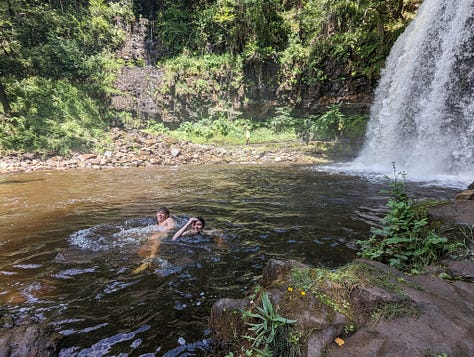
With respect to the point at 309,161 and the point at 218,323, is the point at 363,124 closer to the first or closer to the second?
the point at 309,161

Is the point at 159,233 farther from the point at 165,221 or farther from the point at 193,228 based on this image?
the point at 193,228

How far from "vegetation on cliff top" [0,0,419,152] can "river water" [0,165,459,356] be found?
936cm

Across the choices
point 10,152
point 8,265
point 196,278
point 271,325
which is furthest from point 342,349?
point 10,152

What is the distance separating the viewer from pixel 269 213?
289 inches

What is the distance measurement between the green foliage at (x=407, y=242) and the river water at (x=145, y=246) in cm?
59

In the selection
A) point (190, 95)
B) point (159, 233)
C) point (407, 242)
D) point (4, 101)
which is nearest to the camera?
point (407, 242)

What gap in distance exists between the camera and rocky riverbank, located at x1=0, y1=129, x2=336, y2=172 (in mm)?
15297

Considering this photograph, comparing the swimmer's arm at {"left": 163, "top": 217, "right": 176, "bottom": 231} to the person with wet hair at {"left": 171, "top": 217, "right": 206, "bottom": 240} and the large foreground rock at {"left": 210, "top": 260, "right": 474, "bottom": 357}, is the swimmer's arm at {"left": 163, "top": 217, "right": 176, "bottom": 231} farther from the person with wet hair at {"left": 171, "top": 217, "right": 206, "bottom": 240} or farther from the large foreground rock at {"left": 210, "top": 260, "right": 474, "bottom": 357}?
the large foreground rock at {"left": 210, "top": 260, "right": 474, "bottom": 357}

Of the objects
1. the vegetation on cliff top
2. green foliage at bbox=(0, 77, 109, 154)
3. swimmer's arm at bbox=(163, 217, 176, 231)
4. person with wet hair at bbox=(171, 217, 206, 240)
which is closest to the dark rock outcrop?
person with wet hair at bbox=(171, 217, 206, 240)

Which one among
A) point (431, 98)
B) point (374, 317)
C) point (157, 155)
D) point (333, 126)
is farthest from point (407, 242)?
point (333, 126)

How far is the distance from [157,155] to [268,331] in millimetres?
15909

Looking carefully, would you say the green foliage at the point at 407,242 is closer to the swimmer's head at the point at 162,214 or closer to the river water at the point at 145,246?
the river water at the point at 145,246

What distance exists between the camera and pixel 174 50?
79.5 ft

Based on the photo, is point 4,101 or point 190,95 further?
point 190,95
